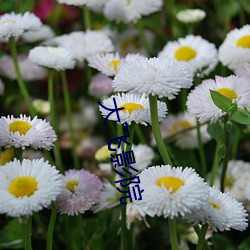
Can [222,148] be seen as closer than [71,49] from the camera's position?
Yes

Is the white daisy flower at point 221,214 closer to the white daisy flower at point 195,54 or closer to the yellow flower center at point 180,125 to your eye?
the white daisy flower at point 195,54

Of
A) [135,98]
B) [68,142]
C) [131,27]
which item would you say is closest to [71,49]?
[135,98]

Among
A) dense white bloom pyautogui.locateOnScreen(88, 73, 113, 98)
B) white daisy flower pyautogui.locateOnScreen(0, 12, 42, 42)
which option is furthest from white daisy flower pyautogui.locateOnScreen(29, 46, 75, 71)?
dense white bloom pyautogui.locateOnScreen(88, 73, 113, 98)

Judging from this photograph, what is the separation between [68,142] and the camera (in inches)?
45.8

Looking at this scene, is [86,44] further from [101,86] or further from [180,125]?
[180,125]

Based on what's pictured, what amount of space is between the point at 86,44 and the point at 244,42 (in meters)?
0.22

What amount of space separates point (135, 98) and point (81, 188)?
11 centimetres

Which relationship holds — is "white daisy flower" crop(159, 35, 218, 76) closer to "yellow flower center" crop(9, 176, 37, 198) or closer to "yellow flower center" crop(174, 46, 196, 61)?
"yellow flower center" crop(174, 46, 196, 61)

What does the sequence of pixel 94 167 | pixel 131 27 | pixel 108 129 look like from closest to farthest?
pixel 94 167 → pixel 108 129 → pixel 131 27

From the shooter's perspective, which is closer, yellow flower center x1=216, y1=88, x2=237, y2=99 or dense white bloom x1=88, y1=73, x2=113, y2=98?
yellow flower center x1=216, y1=88, x2=237, y2=99

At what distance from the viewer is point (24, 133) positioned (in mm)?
585

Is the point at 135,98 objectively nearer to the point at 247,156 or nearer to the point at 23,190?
the point at 23,190

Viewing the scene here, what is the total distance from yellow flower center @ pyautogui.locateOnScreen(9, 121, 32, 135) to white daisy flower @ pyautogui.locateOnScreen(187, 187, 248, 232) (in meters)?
0.19

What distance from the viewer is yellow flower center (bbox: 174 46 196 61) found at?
854 millimetres
